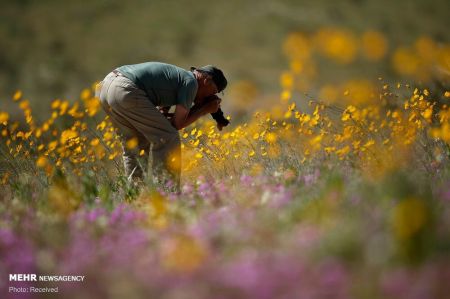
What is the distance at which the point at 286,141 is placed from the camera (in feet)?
15.9

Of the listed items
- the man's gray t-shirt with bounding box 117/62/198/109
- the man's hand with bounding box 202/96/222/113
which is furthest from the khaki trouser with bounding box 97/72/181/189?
the man's hand with bounding box 202/96/222/113

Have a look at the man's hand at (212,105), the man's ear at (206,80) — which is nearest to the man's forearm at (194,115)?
the man's hand at (212,105)

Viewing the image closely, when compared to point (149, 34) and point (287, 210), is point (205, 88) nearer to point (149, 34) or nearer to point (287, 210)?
point (287, 210)

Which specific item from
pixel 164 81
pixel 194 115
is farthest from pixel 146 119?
pixel 194 115

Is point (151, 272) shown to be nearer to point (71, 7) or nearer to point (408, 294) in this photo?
point (408, 294)

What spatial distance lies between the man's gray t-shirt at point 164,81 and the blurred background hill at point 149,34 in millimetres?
28672

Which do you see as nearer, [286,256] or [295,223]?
[286,256]

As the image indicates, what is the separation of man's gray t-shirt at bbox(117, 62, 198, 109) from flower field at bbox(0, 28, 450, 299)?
56cm

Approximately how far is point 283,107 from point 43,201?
93.0 inches

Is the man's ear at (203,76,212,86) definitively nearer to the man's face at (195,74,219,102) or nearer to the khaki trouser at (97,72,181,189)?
the man's face at (195,74,219,102)

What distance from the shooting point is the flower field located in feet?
7.06

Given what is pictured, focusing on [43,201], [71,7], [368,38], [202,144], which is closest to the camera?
[368,38]

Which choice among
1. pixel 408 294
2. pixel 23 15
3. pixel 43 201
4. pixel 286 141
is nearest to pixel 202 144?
pixel 286 141

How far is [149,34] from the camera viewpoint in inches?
1903
